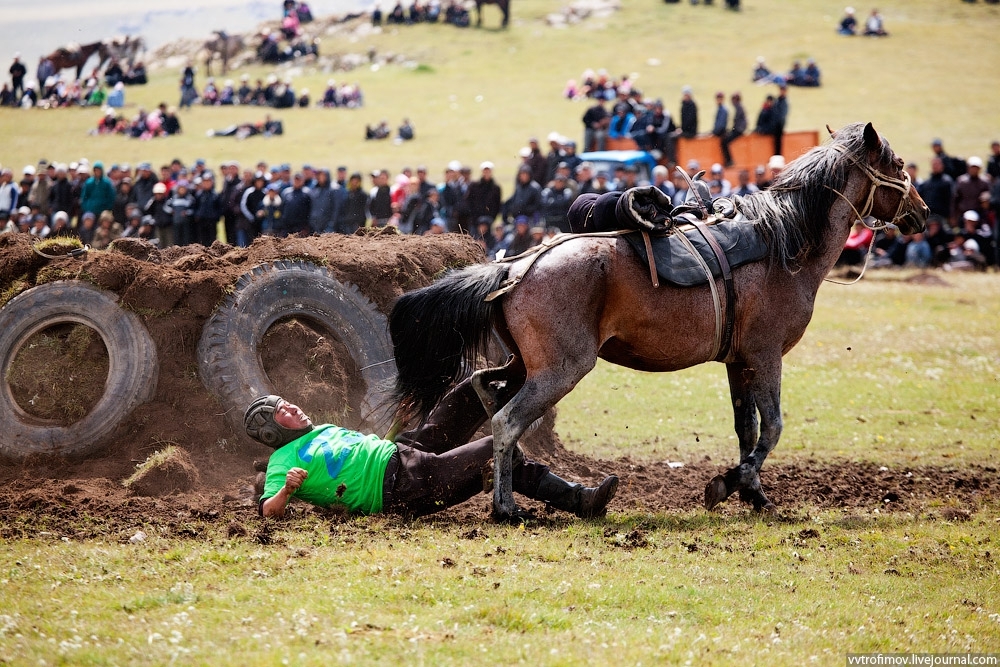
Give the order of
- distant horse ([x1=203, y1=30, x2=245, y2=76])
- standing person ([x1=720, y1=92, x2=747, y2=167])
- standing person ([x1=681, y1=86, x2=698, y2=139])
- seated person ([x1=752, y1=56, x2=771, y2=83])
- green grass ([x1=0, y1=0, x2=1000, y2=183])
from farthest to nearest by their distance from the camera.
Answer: distant horse ([x1=203, y1=30, x2=245, y2=76]) → seated person ([x1=752, y1=56, x2=771, y2=83]) → green grass ([x1=0, y1=0, x2=1000, y2=183]) → standing person ([x1=681, y1=86, x2=698, y2=139]) → standing person ([x1=720, y1=92, x2=747, y2=167])

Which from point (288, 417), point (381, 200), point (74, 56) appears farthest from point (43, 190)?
point (74, 56)

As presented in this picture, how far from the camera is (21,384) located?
8828 millimetres

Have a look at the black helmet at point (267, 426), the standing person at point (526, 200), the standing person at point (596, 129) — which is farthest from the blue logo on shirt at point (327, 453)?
the standing person at point (596, 129)

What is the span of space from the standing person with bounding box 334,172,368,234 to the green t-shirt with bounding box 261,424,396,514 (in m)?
15.2

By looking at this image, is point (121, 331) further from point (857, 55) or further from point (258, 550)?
point (857, 55)

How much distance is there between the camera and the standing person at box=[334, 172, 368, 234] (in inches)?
888

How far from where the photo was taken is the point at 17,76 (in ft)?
140

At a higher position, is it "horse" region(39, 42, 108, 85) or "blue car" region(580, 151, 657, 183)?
"horse" region(39, 42, 108, 85)

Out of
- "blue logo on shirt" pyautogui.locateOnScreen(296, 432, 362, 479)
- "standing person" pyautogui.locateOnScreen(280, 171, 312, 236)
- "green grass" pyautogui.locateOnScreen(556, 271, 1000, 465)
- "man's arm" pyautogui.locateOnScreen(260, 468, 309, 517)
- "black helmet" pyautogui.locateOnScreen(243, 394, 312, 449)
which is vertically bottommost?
"green grass" pyautogui.locateOnScreen(556, 271, 1000, 465)

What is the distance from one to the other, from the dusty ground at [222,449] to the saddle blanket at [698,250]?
6.43 ft

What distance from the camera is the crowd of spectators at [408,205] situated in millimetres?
21891

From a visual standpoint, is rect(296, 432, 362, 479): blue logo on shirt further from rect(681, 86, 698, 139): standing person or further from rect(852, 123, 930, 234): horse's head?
rect(681, 86, 698, 139): standing person

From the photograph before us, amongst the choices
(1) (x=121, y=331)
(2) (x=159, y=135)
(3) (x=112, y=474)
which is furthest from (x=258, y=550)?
(2) (x=159, y=135)

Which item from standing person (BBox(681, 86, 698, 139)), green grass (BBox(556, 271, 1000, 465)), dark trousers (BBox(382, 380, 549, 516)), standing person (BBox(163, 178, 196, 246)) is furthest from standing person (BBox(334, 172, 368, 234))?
dark trousers (BBox(382, 380, 549, 516))
